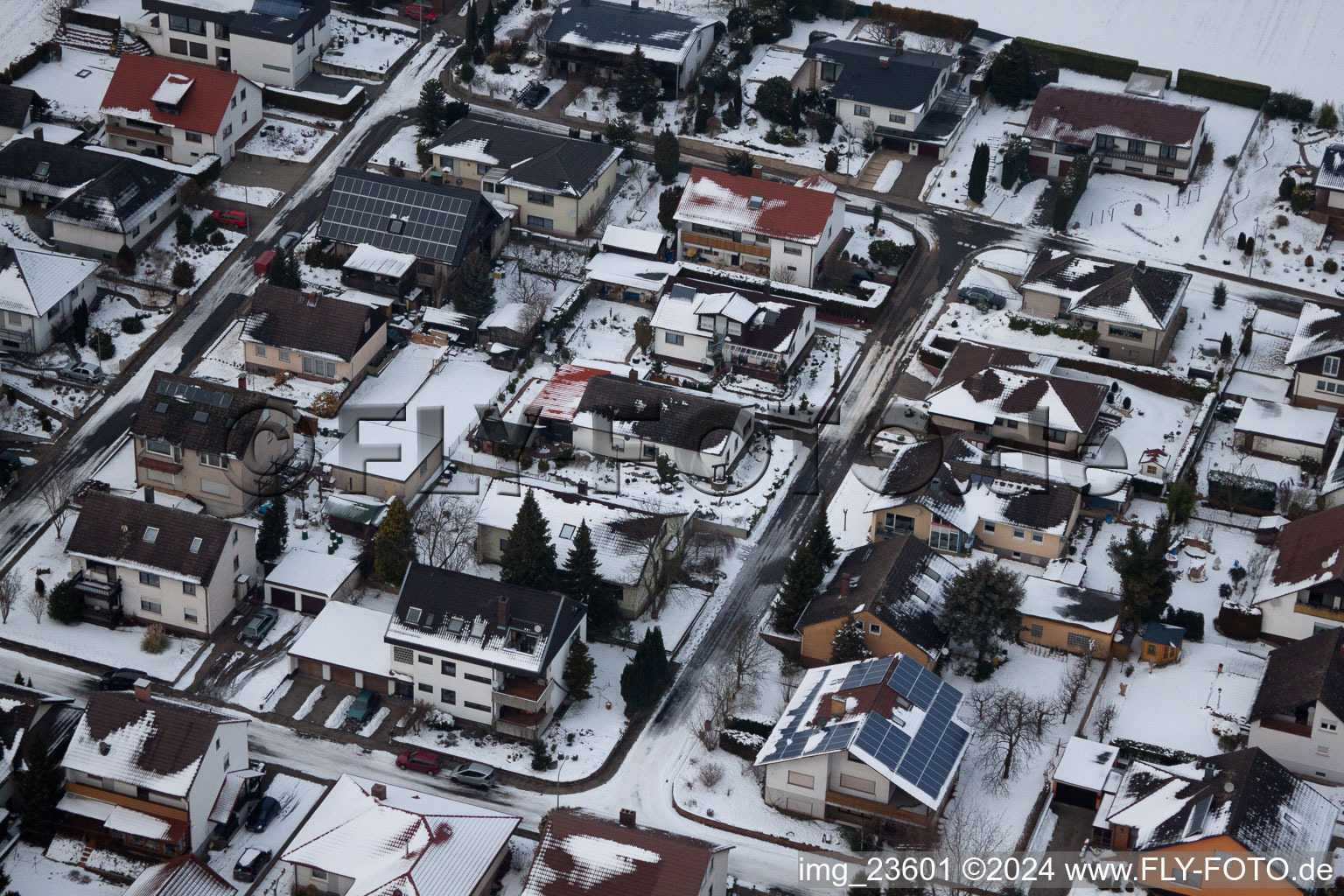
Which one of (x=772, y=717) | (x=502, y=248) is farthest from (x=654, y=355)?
(x=772, y=717)

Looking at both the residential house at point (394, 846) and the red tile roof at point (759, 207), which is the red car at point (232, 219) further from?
the residential house at point (394, 846)

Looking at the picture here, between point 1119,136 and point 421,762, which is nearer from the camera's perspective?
point 421,762

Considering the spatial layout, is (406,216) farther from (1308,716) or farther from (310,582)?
(1308,716)

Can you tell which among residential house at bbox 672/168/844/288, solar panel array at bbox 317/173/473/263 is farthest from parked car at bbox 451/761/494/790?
residential house at bbox 672/168/844/288

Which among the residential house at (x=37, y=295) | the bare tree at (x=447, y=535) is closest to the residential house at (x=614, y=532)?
the bare tree at (x=447, y=535)

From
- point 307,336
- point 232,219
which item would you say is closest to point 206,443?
point 307,336

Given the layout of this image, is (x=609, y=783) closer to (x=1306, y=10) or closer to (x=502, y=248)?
(x=502, y=248)

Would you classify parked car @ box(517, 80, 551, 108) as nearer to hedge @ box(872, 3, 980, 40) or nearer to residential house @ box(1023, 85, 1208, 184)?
hedge @ box(872, 3, 980, 40)
